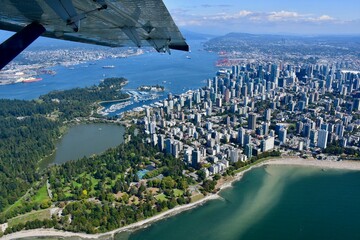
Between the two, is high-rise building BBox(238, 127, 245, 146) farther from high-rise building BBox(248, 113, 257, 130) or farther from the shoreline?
high-rise building BBox(248, 113, 257, 130)

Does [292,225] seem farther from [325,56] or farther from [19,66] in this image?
[325,56]

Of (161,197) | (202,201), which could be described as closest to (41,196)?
(161,197)

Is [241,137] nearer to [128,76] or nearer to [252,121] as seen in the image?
[252,121]

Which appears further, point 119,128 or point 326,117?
point 326,117

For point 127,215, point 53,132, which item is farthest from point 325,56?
point 127,215

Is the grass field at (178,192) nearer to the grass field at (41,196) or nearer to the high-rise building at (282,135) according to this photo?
the grass field at (41,196)

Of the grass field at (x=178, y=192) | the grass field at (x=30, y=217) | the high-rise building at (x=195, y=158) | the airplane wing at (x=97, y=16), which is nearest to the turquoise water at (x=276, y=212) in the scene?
the grass field at (x=178, y=192)

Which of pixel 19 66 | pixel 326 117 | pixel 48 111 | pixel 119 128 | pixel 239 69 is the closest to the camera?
pixel 119 128
